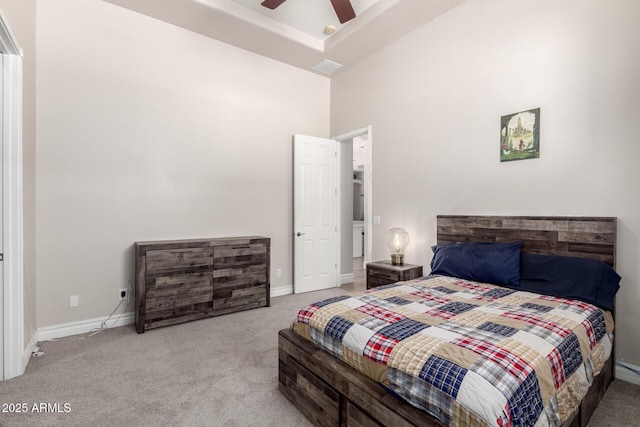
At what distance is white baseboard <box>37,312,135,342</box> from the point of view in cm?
307

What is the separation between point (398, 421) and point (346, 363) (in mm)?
419

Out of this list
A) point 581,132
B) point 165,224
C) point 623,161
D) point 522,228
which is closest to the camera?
point 623,161

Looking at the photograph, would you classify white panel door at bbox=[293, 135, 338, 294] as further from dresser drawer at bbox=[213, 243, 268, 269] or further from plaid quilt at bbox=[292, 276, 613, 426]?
plaid quilt at bbox=[292, 276, 613, 426]

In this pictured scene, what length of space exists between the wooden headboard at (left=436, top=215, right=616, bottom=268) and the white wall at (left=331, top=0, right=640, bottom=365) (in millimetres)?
89

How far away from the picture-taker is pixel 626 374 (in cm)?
238

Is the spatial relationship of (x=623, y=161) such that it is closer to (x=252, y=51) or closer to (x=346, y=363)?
(x=346, y=363)

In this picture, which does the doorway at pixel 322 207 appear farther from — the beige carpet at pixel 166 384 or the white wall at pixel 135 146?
the beige carpet at pixel 166 384

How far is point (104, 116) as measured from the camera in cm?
338

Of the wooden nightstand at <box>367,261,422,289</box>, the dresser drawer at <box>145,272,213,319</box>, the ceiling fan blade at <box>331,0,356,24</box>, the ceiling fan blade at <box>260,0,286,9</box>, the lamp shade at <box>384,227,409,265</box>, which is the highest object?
the ceiling fan blade at <box>260,0,286,9</box>

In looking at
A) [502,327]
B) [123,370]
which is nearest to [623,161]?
[502,327]

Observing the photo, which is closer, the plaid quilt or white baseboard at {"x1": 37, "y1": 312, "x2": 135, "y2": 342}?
the plaid quilt

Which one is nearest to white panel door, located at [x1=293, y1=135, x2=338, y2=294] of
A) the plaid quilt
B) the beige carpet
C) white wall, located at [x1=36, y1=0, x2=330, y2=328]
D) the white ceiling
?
white wall, located at [x1=36, y1=0, x2=330, y2=328]

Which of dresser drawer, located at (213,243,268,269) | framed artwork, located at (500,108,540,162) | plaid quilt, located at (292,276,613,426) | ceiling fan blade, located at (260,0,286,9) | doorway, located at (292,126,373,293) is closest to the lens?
plaid quilt, located at (292,276,613,426)

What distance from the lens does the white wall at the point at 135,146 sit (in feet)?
10.3
